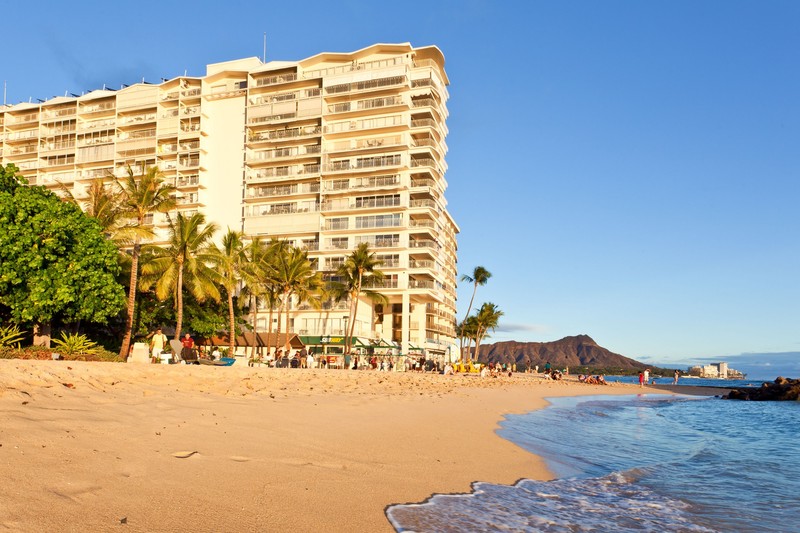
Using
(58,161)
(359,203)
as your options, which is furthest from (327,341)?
(58,161)

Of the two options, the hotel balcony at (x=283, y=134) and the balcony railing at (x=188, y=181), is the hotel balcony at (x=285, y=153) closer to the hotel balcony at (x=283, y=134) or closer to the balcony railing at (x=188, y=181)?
the hotel balcony at (x=283, y=134)

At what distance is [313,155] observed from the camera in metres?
66.8

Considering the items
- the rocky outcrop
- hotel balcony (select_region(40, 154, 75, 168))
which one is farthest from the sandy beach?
hotel balcony (select_region(40, 154, 75, 168))

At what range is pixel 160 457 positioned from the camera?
17.8 feet

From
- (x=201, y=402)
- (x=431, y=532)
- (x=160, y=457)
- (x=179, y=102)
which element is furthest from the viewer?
(x=179, y=102)

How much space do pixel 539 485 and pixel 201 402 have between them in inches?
222

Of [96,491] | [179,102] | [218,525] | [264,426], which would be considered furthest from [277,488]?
[179,102]

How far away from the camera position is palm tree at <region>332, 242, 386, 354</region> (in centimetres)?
5566

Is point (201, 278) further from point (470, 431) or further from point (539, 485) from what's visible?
point (539, 485)

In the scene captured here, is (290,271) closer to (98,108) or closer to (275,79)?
(275,79)

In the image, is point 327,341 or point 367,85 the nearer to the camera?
point 327,341

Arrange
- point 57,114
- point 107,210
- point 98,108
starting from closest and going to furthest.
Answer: point 107,210 < point 98,108 < point 57,114

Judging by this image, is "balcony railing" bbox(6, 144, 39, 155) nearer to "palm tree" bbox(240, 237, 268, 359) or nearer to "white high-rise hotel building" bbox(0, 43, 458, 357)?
"white high-rise hotel building" bbox(0, 43, 458, 357)

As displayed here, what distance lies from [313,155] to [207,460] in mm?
63305
